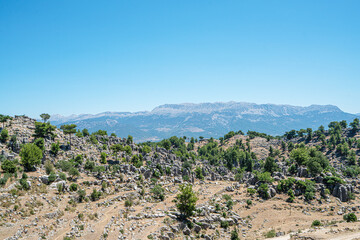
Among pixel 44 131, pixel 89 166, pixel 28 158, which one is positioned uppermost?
pixel 44 131

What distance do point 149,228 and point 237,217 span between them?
23.7 metres

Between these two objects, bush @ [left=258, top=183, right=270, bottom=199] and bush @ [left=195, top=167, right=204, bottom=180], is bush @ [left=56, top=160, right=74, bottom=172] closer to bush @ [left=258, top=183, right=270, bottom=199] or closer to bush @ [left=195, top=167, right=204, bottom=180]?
bush @ [left=195, top=167, right=204, bottom=180]

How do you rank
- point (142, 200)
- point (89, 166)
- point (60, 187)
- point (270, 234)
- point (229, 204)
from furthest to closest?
1. point (89, 166)
2. point (142, 200)
3. point (229, 204)
4. point (60, 187)
5. point (270, 234)

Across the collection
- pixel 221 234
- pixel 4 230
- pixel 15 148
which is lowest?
pixel 221 234

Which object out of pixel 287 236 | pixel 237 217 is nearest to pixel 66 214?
pixel 237 217

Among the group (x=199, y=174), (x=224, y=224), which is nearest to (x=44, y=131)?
(x=199, y=174)

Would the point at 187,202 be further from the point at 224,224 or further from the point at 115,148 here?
the point at 115,148

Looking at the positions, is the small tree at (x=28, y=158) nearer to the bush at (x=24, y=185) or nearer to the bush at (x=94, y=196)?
the bush at (x=24, y=185)

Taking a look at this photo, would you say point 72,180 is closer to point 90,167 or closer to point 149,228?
point 90,167

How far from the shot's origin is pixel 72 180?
64625mm

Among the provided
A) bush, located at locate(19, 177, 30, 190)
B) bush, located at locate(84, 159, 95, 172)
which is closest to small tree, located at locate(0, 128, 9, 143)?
bush, located at locate(84, 159, 95, 172)

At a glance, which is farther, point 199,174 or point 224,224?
point 199,174


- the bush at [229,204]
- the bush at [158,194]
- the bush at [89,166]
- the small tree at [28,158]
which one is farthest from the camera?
the bush at [89,166]

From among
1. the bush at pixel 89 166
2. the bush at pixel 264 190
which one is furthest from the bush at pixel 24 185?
the bush at pixel 264 190
